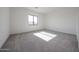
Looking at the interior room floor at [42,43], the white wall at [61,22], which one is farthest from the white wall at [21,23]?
the white wall at [61,22]

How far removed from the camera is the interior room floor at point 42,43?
143cm

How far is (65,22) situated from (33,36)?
994 mm

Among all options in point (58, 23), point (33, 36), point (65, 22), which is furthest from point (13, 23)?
point (65, 22)

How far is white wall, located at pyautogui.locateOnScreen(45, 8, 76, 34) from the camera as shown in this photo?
1.39 meters

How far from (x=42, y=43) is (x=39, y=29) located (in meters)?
0.49

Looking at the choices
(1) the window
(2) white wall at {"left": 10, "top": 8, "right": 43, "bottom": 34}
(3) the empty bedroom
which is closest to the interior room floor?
(3) the empty bedroom

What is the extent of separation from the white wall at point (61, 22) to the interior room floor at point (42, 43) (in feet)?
0.46

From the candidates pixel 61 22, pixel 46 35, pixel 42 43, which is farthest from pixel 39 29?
pixel 61 22

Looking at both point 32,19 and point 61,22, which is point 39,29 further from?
point 61,22

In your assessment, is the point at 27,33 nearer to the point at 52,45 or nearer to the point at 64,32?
the point at 52,45

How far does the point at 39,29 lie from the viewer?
1.52m

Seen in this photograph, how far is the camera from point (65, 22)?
55.7 inches

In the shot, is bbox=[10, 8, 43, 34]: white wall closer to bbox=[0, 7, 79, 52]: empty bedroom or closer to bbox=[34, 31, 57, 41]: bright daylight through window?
bbox=[0, 7, 79, 52]: empty bedroom
